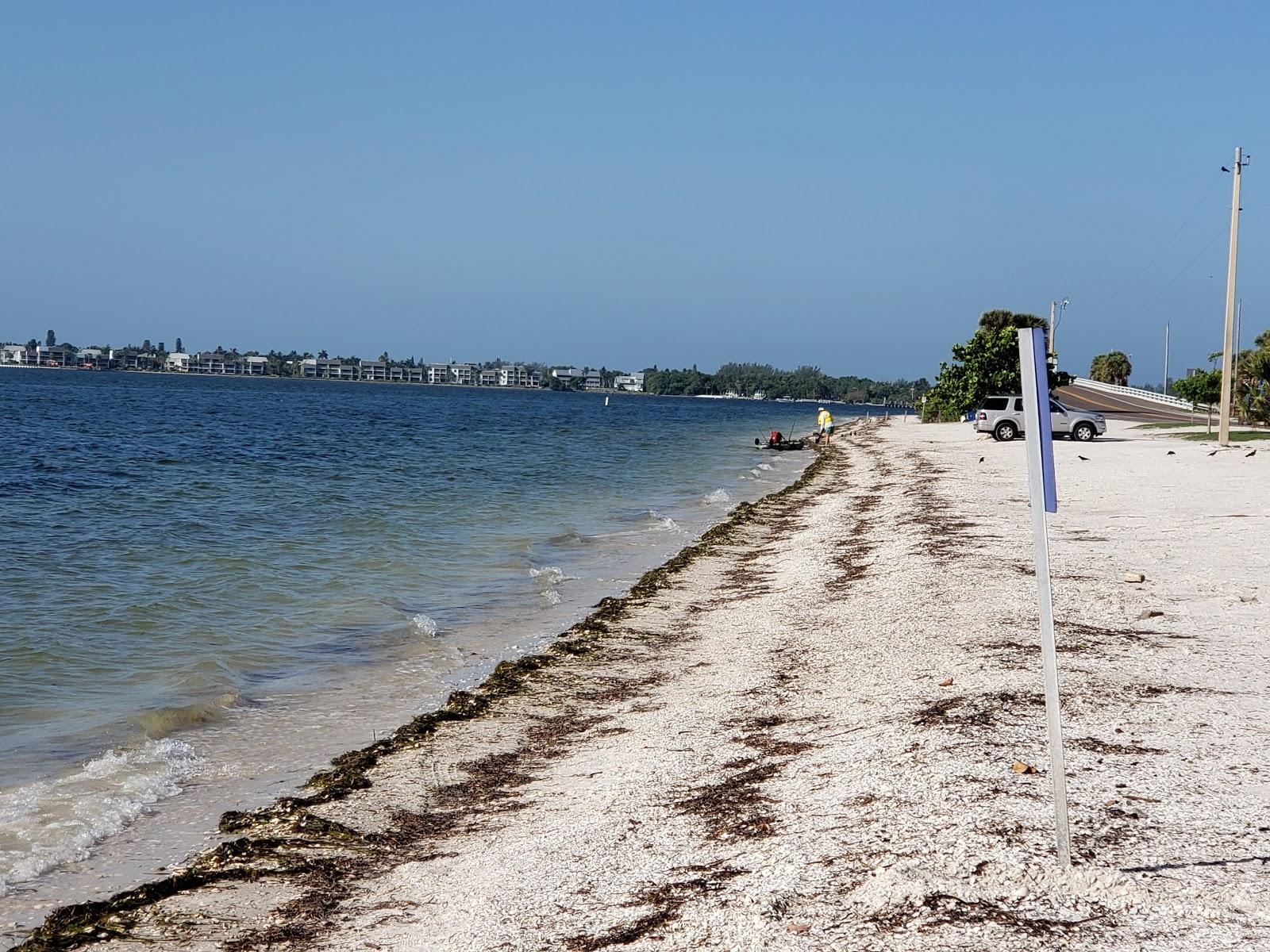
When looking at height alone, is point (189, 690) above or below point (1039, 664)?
below

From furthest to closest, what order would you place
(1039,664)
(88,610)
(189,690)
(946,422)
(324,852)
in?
1. (946,422)
2. (88,610)
3. (189,690)
4. (1039,664)
5. (324,852)

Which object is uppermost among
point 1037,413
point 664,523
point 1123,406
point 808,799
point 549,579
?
point 1123,406

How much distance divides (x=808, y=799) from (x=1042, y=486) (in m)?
2.37

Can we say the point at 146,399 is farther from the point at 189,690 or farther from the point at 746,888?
the point at 746,888

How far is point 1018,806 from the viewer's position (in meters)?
5.52

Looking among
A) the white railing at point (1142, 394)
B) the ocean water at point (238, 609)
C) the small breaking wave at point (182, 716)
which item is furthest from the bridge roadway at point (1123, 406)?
the small breaking wave at point (182, 716)

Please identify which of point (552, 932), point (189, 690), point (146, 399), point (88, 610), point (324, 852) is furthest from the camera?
point (146, 399)

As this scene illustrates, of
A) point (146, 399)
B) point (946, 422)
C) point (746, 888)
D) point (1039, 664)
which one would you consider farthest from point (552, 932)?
point (146, 399)

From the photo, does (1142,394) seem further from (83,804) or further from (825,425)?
(83,804)

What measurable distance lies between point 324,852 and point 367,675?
15.7ft

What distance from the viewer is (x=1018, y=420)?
145 ft

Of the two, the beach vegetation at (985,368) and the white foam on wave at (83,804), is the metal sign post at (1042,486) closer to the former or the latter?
the white foam on wave at (83,804)

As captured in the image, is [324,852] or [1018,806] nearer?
[1018,806]

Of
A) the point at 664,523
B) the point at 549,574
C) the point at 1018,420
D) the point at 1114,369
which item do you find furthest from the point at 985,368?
the point at 1114,369
